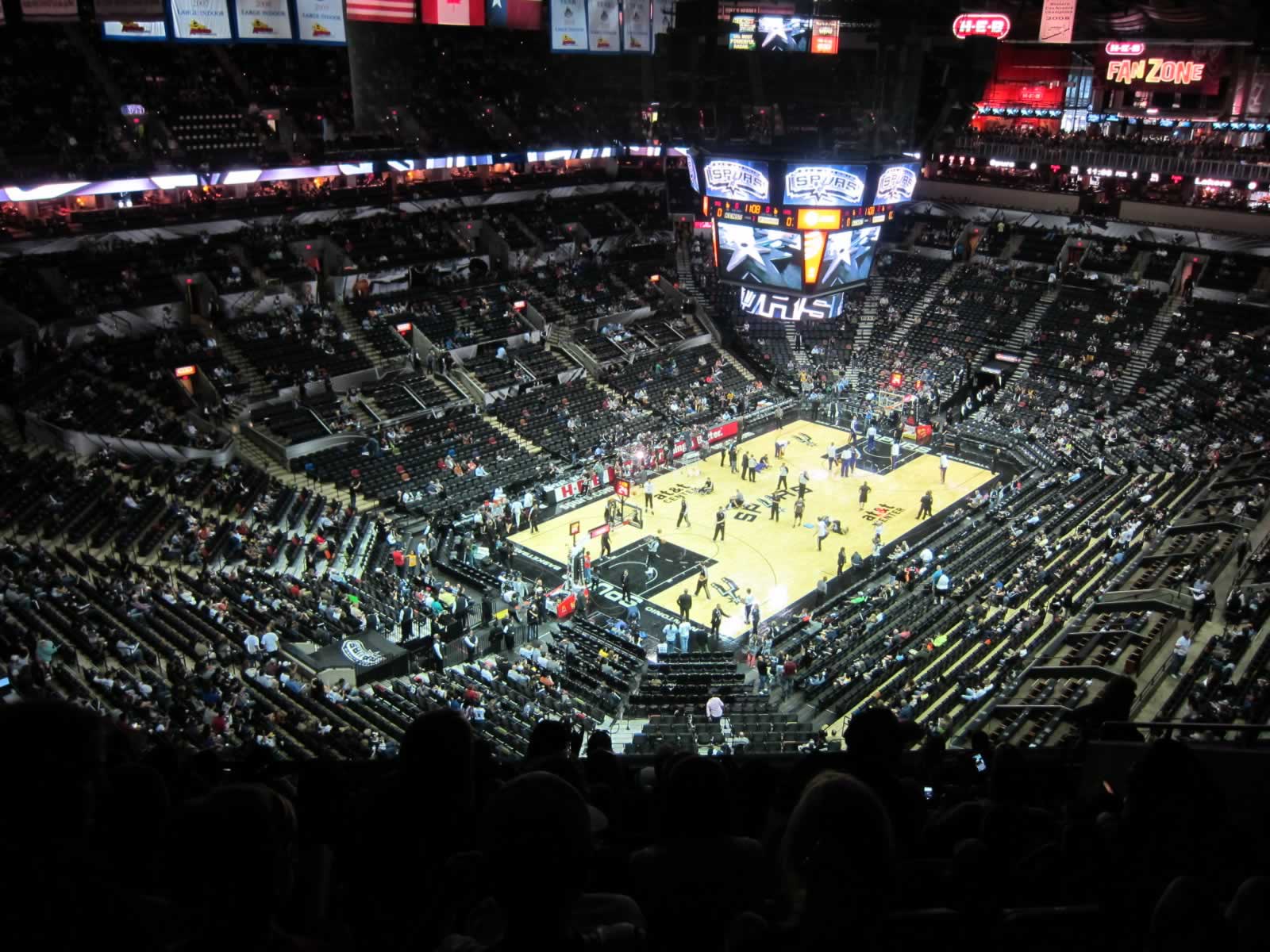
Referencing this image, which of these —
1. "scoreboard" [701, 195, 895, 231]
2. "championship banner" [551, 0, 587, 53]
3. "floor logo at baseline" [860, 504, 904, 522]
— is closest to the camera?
"scoreboard" [701, 195, 895, 231]

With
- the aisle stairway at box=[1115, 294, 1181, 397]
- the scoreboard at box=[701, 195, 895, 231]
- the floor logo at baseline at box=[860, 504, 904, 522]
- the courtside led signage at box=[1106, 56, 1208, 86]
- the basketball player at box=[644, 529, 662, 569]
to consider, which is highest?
the courtside led signage at box=[1106, 56, 1208, 86]

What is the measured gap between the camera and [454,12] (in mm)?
42094

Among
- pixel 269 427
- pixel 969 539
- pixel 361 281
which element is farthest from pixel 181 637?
pixel 361 281

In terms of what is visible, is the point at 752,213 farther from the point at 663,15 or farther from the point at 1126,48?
the point at 1126,48

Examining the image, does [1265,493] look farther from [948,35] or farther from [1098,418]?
[948,35]

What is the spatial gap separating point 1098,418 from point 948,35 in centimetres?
2378

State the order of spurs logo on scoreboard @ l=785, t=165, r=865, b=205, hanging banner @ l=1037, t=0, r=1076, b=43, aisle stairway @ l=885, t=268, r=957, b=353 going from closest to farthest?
1. spurs logo on scoreboard @ l=785, t=165, r=865, b=205
2. hanging banner @ l=1037, t=0, r=1076, b=43
3. aisle stairway @ l=885, t=268, r=957, b=353

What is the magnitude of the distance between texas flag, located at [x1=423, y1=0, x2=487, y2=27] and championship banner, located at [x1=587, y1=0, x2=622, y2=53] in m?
4.93

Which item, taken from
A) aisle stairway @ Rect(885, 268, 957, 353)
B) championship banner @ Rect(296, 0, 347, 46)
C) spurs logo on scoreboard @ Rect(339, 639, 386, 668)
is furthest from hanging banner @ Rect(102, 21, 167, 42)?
aisle stairway @ Rect(885, 268, 957, 353)

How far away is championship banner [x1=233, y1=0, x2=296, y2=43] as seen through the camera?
3241cm

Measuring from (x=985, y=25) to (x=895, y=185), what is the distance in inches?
812

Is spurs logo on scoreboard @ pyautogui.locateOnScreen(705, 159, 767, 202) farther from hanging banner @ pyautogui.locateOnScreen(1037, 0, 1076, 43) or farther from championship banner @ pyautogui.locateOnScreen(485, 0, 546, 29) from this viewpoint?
hanging banner @ pyautogui.locateOnScreen(1037, 0, 1076, 43)

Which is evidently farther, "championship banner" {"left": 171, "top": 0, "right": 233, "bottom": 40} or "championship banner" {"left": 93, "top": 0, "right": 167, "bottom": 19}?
"championship banner" {"left": 171, "top": 0, "right": 233, "bottom": 40}

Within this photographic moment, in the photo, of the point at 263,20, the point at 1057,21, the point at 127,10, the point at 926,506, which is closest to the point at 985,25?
the point at 1057,21
